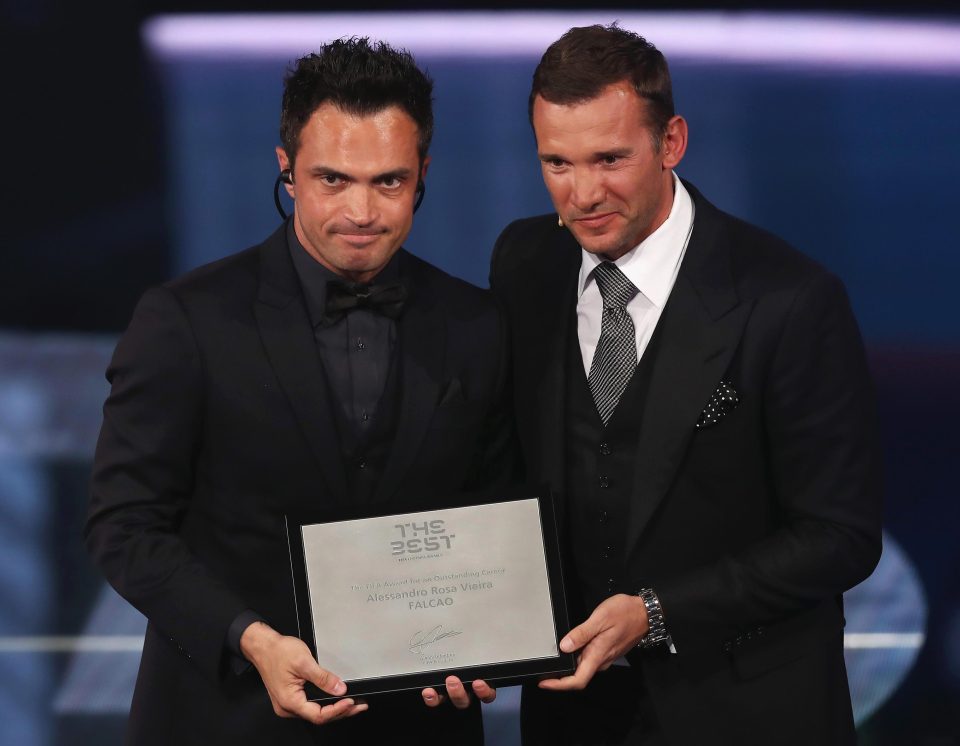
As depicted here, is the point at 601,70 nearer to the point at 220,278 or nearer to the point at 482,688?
the point at 220,278

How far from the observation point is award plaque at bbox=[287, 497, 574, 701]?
207 centimetres

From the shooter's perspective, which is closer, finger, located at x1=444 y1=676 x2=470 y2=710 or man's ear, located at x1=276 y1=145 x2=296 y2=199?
finger, located at x1=444 y1=676 x2=470 y2=710

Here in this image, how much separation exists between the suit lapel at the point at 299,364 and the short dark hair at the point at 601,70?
19.6 inches

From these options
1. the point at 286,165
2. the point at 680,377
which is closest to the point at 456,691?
the point at 680,377

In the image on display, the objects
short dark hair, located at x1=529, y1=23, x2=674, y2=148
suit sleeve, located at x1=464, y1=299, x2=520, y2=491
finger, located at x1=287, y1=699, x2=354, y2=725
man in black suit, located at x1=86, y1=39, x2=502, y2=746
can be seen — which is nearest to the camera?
finger, located at x1=287, y1=699, x2=354, y2=725

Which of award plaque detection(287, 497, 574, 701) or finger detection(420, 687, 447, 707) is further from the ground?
award plaque detection(287, 497, 574, 701)

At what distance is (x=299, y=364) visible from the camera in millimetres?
2176

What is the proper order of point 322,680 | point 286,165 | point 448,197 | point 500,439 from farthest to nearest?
1. point 448,197
2. point 500,439
3. point 286,165
4. point 322,680

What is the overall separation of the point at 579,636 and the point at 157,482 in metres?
0.65

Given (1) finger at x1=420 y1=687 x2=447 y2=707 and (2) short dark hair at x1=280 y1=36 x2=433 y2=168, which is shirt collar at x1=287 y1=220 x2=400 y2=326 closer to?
(2) short dark hair at x1=280 y1=36 x2=433 y2=168

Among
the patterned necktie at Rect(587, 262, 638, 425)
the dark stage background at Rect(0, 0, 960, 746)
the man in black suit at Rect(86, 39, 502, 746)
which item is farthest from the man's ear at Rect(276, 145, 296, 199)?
the dark stage background at Rect(0, 0, 960, 746)

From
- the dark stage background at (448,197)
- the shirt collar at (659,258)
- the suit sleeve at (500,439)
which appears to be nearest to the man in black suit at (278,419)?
the suit sleeve at (500,439)

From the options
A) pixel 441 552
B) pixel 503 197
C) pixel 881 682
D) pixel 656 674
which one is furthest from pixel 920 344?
pixel 441 552

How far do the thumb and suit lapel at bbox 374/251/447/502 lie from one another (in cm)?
33
